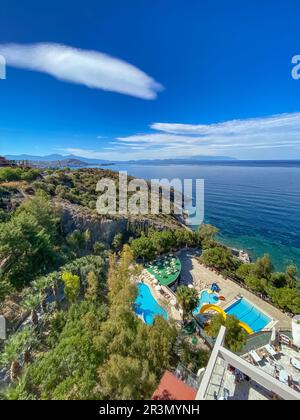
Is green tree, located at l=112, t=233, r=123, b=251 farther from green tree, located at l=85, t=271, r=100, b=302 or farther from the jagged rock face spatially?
green tree, located at l=85, t=271, r=100, b=302

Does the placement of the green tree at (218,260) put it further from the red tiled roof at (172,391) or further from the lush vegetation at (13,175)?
the lush vegetation at (13,175)

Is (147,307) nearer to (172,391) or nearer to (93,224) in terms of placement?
(172,391)

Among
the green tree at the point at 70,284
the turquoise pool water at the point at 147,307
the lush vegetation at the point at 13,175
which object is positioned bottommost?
the turquoise pool water at the point at 147,307

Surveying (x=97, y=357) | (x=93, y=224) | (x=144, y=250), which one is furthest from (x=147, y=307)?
(x=93, y=224)

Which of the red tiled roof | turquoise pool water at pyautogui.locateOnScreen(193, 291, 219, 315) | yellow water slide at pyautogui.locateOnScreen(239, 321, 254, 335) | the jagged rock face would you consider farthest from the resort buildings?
the jagged rock face

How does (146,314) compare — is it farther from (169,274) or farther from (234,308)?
(234,308)

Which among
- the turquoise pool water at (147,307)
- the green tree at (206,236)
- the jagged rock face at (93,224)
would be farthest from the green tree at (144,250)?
the green tree at (206,236)
